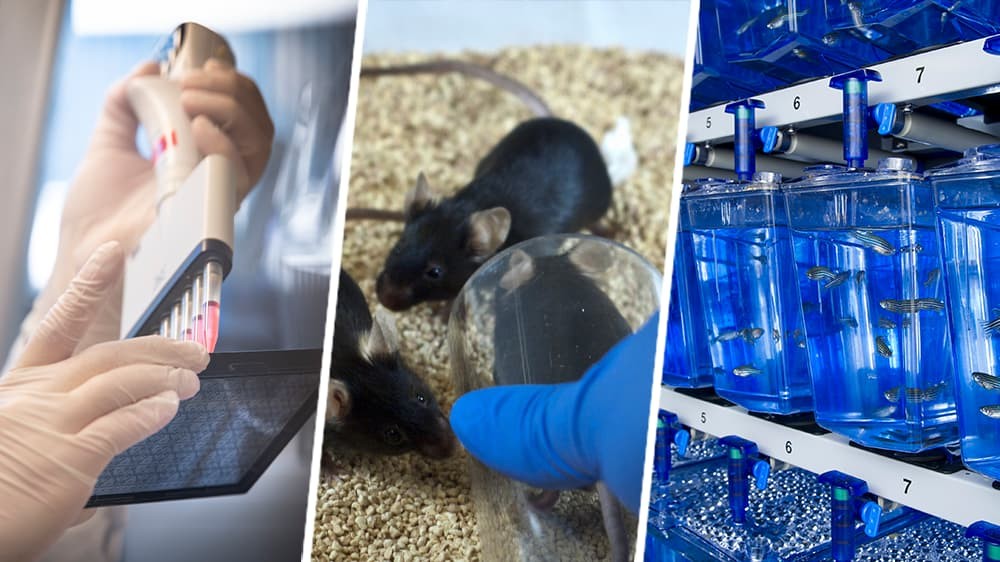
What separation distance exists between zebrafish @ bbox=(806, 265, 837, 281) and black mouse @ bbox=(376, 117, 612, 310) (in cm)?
28

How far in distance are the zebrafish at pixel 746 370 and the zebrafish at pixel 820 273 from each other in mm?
169

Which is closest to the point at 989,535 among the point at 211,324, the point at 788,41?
the point at 788,41

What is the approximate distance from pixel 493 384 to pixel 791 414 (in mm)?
401

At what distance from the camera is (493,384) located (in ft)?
2.63

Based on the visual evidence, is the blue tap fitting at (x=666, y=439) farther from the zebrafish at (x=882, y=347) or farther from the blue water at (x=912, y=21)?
the blue water at (x=912, y=21)

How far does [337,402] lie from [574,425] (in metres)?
0.30

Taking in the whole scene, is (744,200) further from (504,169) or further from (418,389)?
(418,389)

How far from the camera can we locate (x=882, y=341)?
68 centimetres

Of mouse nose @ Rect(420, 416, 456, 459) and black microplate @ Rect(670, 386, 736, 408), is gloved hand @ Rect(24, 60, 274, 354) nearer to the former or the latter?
mouse nose @ Rect(420, 416, 456, 459)

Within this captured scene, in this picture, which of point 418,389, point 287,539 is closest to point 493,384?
point 418,389

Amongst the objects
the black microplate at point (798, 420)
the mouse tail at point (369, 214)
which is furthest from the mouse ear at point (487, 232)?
the black microplate at point (798, 420)

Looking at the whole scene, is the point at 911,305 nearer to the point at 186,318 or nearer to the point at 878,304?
the point at 878,304

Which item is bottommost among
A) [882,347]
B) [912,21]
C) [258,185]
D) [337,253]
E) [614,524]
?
[614,524]

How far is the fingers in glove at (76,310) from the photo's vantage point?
0.82m
